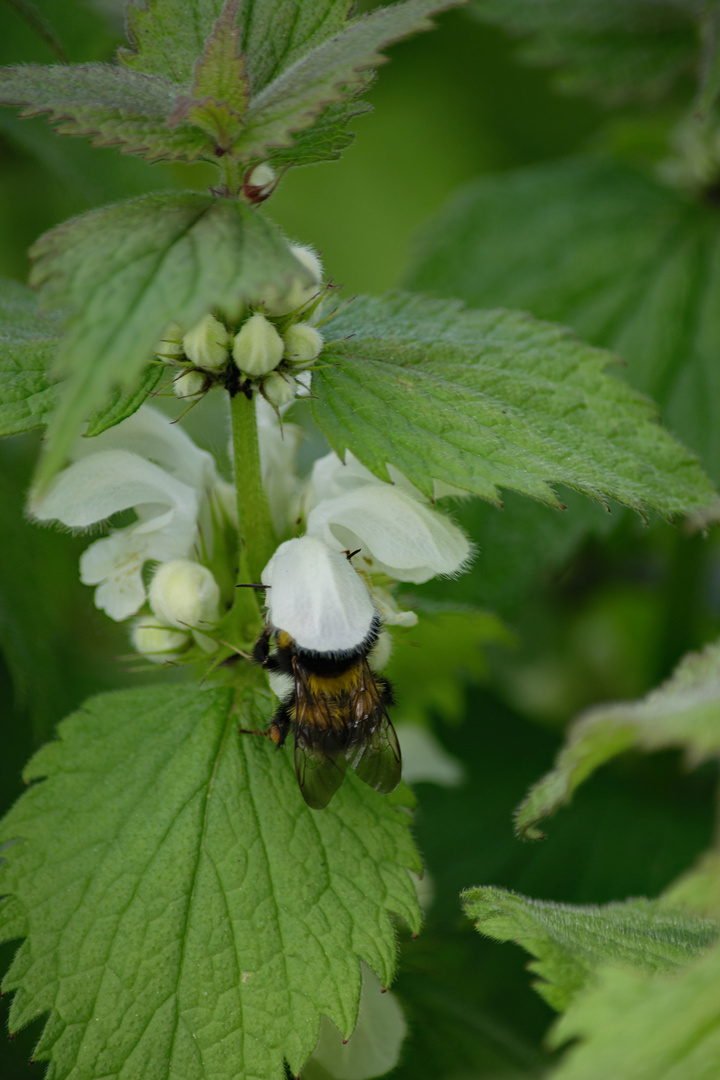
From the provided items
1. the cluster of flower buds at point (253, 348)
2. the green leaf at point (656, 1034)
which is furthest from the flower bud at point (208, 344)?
the green leaf at point (656, 1034)

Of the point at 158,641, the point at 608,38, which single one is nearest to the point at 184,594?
the point at 158,641

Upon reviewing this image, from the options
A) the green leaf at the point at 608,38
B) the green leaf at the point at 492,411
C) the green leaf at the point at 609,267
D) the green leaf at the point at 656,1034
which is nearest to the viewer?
the green leaf at the point at 656,1034

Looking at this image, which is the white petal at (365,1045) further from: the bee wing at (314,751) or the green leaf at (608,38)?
the green leaf at (608,38)

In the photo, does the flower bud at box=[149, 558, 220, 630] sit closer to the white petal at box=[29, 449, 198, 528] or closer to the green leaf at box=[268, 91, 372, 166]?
the white petal at box=[29, 449, 198, 528]

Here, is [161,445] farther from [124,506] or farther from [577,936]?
[577,936]

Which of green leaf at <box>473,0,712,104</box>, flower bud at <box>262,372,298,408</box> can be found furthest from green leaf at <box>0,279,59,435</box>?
green leaf at <box>473,0,712,104</box>
